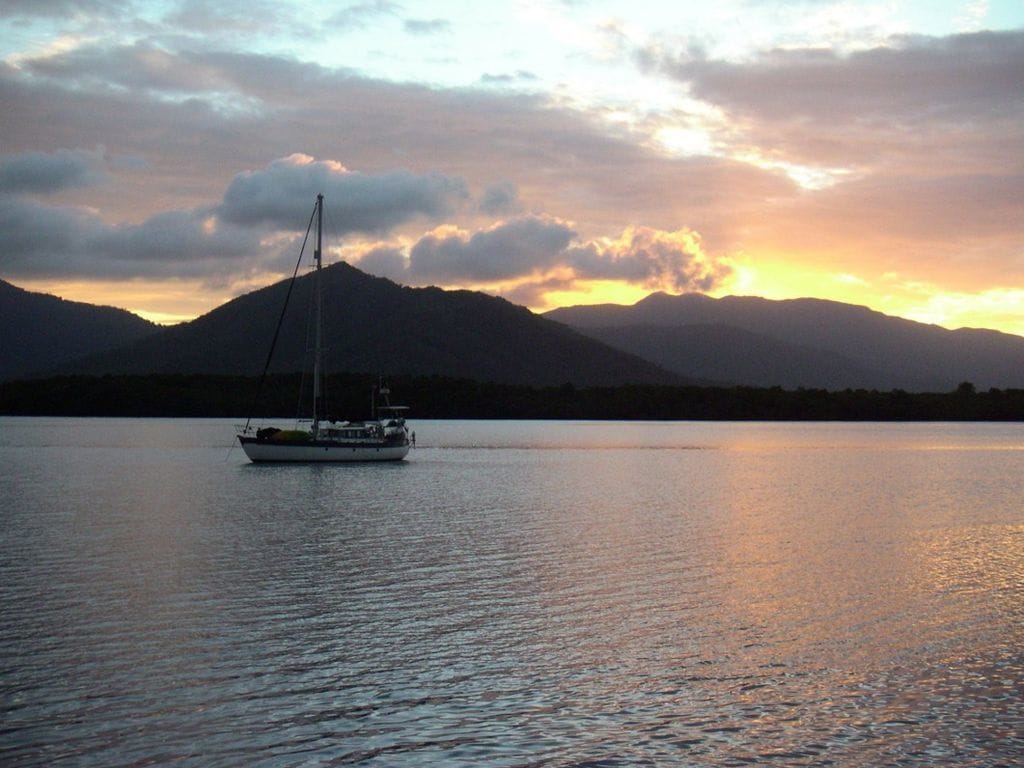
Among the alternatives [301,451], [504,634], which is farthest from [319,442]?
[504,634]

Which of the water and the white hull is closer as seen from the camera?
the water

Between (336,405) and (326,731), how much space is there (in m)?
148

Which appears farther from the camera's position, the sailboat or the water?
the sailboat

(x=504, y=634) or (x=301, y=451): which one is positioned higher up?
(x=301, y=451)

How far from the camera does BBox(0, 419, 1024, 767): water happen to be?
1447 cm

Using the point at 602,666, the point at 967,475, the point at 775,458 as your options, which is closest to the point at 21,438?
the point at 775,458

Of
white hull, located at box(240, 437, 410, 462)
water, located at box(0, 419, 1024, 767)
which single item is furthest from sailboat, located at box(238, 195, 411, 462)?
water, located at box(0, 419, 1024, 767)

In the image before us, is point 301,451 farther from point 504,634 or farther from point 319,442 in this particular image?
point 504,634

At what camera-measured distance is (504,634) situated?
68.4ft

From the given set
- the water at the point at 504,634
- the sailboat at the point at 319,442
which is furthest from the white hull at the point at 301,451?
the water at the point at 504,634

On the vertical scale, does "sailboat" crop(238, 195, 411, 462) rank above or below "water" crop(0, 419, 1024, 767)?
above

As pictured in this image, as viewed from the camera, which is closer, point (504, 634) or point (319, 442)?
point (504, 634)

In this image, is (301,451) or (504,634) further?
(301,451)

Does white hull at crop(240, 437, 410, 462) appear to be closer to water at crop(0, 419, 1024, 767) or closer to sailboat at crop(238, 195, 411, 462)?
sailboat at crop(238, 195, 411, 462)
